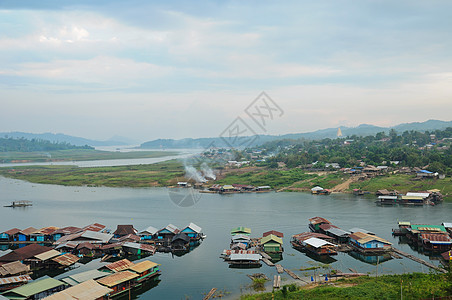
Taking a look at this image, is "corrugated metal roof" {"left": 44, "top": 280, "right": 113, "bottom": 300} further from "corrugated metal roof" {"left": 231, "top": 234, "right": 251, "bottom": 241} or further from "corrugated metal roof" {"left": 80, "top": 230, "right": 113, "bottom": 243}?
"corrugated metal roof" {"left": 231, "top": 234, "right": 251, "bottom": 241}

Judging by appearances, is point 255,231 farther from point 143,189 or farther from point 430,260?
point 143,189

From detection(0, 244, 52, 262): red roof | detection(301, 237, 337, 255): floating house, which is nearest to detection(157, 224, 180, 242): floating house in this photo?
detection(0, 244, 52, 262): red roof

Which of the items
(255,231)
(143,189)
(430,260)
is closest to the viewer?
(430,260)

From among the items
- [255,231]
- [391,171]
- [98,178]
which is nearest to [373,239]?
[255,231]

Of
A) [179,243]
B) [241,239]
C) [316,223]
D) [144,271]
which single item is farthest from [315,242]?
[144,271]

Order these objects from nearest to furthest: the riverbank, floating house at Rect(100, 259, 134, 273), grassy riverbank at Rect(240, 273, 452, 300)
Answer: grassy riverbank at Rect(240, 273, 452, 300) < floating house at Rect(100, 259, 134, 273) < the riverbank

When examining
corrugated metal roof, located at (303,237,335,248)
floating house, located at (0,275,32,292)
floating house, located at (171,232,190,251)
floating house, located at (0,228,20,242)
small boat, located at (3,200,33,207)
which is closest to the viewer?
floating house, located at (0,275,32,292)

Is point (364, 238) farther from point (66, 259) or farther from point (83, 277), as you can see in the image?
Answer: point (66, 259)
